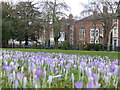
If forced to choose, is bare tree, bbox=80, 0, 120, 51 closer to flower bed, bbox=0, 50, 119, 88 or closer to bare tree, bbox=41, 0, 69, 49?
bare tree, bbox=41, 0, 69, 49

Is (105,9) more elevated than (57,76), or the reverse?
(105,9)

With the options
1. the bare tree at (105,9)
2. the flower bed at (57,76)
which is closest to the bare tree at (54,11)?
the bare tree at (105,9)

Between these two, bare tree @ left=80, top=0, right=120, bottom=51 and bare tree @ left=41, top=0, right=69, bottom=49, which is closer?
bare tree @ left=80, top=0, right=120, bottom=51

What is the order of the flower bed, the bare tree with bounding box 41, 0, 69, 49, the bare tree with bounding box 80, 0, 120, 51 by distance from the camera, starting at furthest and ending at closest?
1. the bare tree with bounding box 41, 0, 69, 49
2. the bare tree with bounding box 80, 0, 120, 51
3. the flower bed

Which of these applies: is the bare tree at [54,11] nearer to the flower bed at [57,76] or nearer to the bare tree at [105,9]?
the bare tree at [105,9]

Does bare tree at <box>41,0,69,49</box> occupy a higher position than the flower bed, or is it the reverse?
bare tree at <box>41,0,69,49</box>

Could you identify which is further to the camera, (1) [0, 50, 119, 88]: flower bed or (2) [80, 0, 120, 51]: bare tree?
(2) [80, 0, 120, 51]: bare tree

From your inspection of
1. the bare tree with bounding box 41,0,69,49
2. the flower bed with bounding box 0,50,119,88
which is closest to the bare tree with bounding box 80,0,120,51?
the bare tree with bounding box 41,0,69,49

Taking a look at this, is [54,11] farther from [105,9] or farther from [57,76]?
[57,76]

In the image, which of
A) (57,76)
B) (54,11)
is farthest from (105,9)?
(57,76)

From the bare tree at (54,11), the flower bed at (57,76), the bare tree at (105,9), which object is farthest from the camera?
the bare tree at (54,11)

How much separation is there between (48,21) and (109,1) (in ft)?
23.8

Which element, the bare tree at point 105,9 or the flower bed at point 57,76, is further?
the bare tree at point 105,9

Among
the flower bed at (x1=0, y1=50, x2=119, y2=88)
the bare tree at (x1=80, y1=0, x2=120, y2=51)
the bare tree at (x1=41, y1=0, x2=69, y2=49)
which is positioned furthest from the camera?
the bare tree at (x1=41, y1=0, x2=69, y2=49)
